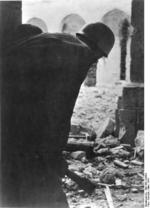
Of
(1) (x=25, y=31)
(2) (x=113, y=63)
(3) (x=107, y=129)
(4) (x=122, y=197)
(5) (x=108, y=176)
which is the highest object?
(1) (x=25, y=31)

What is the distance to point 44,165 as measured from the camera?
8.66 feet

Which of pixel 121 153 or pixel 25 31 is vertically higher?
pixel 25 31

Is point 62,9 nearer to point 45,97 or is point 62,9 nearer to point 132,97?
point 45,97

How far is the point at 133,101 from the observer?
445 centimetres

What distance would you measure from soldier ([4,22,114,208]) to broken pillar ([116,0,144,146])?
5.35 feet

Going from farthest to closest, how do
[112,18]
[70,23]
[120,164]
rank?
[120,164] < [112,18] < [70,23]

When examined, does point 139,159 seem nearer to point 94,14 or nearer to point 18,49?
point 94,14

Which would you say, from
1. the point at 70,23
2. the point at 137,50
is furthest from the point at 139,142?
the point at 70,23

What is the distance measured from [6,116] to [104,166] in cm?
134

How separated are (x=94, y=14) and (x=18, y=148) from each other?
4.48ft

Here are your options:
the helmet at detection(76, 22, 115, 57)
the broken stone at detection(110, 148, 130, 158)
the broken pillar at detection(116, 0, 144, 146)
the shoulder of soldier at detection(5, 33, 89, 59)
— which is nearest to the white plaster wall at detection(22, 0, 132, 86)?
the helmet at detection(76, 22, 115, 57)

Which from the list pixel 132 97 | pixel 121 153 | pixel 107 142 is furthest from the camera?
pixel 132 97

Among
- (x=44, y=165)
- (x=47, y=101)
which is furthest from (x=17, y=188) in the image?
(x=47, y=101)

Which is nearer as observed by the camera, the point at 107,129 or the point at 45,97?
A: the point at 45,97
